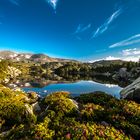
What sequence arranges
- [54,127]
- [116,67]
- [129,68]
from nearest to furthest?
[54,127] → [129,68] → [116,67]

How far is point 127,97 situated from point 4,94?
16.4m

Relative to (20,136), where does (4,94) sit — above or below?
above

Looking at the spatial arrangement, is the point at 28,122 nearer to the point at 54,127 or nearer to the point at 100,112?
the point at 54,127

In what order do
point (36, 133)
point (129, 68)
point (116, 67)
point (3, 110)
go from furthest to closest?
1. point (116, 67)
2. point (129, 68)
3. point (3, 110)
4. point (36, 133)

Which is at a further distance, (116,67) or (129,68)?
(116,67)

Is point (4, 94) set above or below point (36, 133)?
above

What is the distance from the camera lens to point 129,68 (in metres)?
152

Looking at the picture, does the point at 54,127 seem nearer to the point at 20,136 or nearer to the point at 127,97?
the point at 20,136

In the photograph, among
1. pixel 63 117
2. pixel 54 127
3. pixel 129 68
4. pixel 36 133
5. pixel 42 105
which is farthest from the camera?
pixel 129 68

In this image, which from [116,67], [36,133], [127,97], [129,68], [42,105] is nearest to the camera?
[36,133]

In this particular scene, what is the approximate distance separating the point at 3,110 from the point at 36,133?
705cm

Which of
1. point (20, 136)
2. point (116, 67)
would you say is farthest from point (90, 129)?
point (116, 67)

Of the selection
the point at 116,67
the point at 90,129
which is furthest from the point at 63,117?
the point at 116,67

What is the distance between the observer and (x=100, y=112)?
1816cm
